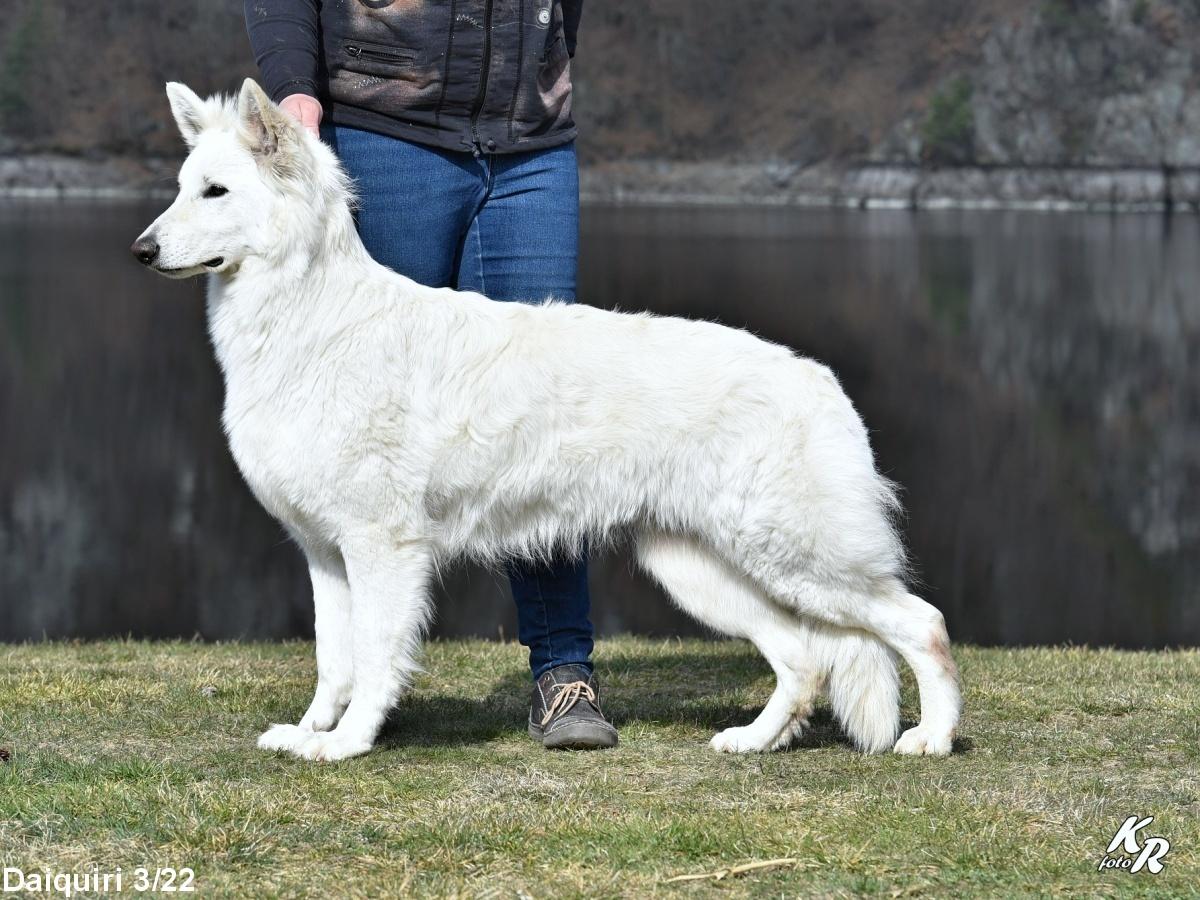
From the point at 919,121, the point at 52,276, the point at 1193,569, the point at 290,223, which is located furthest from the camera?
the point at 919,121

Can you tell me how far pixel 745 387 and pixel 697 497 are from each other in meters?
0.38

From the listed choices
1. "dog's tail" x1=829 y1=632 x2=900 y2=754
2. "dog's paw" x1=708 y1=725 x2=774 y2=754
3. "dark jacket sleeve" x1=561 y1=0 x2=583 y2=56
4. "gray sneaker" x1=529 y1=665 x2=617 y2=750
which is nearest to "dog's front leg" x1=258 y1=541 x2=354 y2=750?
"gray sneaker" x1=529 y1=665 x2=617 y2=750

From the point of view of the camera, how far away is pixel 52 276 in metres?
40.5

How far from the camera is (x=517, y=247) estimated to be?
488 centimetres

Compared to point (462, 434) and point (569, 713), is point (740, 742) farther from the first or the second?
point (462, 434)

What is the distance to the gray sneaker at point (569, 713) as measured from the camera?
14.8 feet

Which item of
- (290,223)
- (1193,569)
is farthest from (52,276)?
(290,223)

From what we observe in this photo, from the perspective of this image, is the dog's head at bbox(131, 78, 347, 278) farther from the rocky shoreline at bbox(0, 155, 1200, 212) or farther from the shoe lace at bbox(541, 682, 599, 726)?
the rocky shoreline at bbox(0, 155, 1200, 212)

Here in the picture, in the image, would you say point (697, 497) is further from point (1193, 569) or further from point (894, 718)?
point (1193, 569)

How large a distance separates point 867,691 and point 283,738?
1.89m

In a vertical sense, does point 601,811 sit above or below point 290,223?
below

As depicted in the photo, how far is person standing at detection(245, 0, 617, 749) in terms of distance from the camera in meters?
4.59

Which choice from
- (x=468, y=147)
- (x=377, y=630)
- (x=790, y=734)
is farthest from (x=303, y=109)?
(x=790, y=734)

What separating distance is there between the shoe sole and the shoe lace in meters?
0.10
